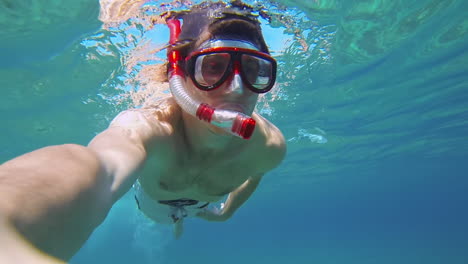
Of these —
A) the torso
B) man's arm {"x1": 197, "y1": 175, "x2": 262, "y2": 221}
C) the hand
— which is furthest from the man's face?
the hand

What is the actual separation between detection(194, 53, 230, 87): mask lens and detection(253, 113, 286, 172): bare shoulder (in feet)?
4.09

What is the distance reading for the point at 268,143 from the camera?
4559 millimetres

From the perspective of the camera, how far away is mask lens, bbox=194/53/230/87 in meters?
3.35

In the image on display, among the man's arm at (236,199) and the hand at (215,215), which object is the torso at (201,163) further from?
the hand at (215,215)

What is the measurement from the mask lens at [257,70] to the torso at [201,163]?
0.91 meters

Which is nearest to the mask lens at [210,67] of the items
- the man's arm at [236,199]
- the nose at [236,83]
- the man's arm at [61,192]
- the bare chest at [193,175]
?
the nose at [236,83]

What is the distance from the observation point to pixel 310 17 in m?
9.73

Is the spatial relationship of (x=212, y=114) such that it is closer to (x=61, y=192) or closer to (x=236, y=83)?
(x=236, y=83)

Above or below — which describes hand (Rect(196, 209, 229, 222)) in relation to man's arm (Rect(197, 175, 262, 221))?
below

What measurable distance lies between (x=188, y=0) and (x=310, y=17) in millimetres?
4464

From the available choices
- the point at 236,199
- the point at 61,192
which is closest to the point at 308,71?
the point at 236,199

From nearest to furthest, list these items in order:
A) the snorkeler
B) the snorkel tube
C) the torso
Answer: the snorkeler → the snorkel tube → the torso

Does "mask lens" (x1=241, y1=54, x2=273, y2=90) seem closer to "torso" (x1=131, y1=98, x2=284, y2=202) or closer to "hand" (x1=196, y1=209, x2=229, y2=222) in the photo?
"torso" (x1=131, y1=98, x2=284, y2=202)

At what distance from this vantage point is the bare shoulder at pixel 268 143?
441 cm
